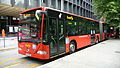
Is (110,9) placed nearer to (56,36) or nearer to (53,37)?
(56,36)

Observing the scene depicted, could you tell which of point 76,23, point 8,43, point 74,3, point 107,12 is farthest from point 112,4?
point 74,3

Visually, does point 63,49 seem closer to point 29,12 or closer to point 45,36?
point 45,36

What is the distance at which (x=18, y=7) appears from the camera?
59.8 feet

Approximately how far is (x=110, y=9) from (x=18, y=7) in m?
15.9

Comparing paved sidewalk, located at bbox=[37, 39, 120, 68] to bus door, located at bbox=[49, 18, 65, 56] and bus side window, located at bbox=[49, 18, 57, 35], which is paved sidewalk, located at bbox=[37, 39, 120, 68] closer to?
bus door, located at bbox=[49, 18, 65, 56]

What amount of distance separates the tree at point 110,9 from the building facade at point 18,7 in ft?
38.9

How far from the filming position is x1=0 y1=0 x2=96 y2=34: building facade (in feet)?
58.2

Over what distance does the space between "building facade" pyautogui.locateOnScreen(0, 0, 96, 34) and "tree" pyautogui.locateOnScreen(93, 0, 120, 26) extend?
38.9ft

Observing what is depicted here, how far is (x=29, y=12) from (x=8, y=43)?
900 cm

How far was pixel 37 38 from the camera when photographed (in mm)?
5457

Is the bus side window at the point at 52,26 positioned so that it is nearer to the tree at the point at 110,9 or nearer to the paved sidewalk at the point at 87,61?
the paved sidewalk at the point at 87,61

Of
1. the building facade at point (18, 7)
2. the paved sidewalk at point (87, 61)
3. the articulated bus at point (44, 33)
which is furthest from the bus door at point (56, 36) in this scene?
the building facade at point (18, 7)

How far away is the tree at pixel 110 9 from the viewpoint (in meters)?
15.8

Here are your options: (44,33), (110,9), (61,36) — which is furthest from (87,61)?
(110,9)
